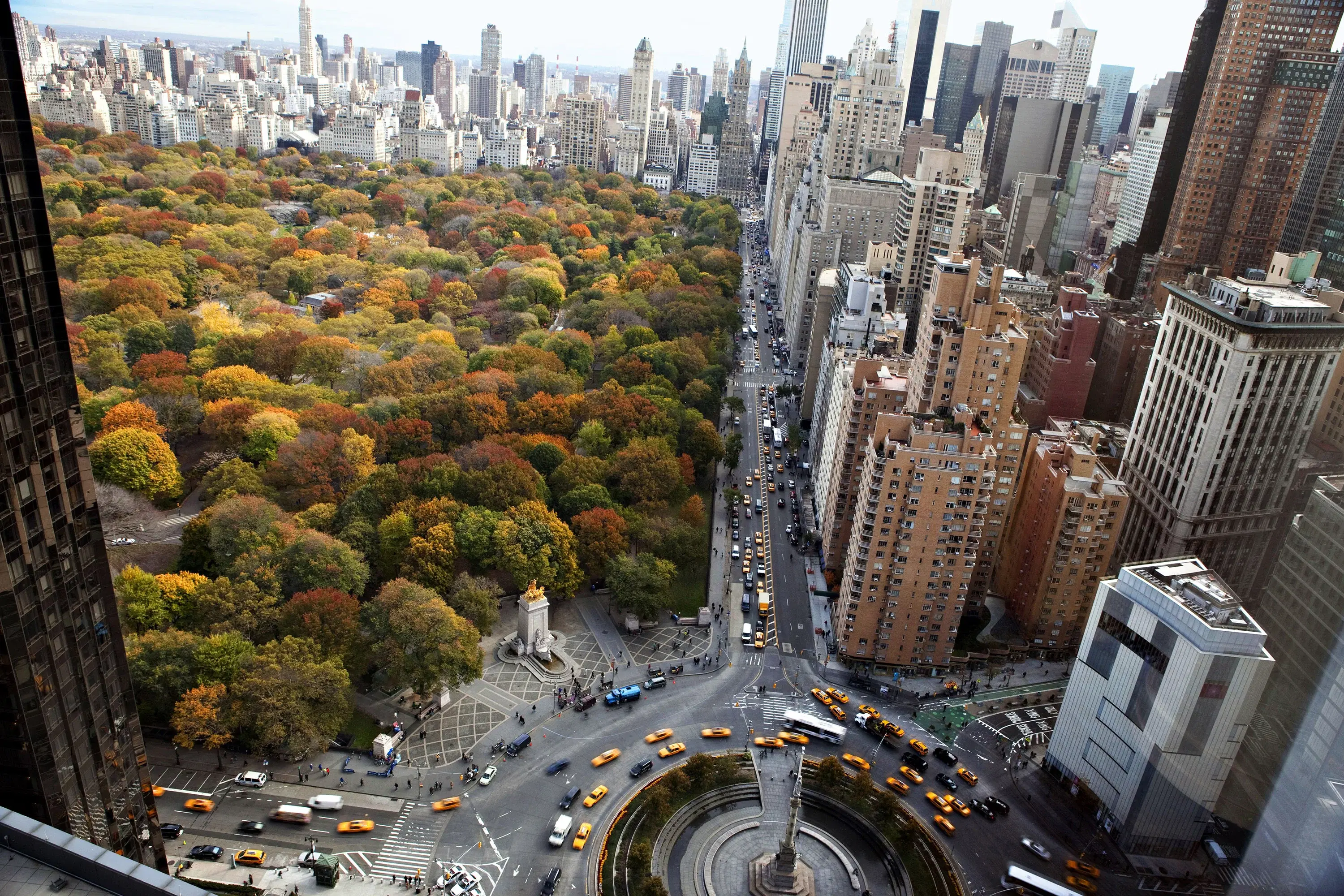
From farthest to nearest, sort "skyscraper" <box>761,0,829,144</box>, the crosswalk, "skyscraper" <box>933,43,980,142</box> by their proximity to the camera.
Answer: "skyscraper" <box>761,0,829,144</box> < "skyscraper" <box>933,43,980,142</box> < the crosswalk

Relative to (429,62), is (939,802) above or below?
below

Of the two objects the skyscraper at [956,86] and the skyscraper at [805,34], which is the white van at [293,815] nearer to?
the skyscraper at [956,86]

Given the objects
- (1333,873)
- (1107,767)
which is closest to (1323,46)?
(1107,767)

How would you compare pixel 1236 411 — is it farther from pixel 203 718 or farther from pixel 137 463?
pixel 137 463

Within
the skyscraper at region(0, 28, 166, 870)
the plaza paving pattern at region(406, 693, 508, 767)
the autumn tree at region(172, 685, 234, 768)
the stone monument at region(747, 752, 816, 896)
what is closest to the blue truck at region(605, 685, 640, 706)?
the plaza paving pattern at region(406, 693, 508, 767)

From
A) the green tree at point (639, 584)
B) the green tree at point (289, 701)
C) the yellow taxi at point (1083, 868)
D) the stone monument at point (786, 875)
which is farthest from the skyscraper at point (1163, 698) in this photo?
the green tree at point (289, 701)

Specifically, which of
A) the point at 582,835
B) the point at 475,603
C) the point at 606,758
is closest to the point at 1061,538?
the point at 606,758

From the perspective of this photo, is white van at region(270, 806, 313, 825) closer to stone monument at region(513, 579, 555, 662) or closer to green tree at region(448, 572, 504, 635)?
green tree at region(448, 572, 504, 635)
